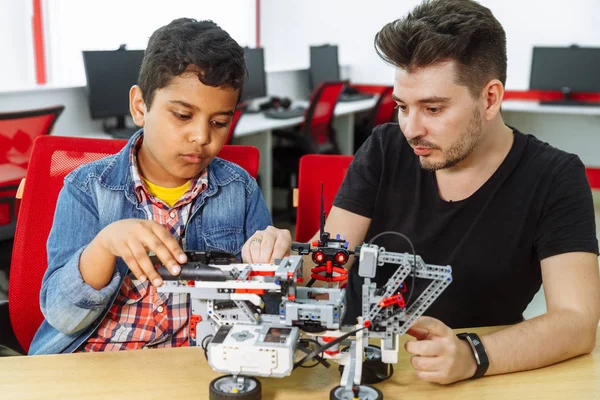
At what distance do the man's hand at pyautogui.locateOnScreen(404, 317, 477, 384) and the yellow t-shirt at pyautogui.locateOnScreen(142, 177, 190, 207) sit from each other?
2.19 ft

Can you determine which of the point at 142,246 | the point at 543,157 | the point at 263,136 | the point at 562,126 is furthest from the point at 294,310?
the point at 562,126

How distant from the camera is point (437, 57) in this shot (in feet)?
4.69

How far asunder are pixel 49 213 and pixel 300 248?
78 cm

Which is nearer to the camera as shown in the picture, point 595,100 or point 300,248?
point 300,248

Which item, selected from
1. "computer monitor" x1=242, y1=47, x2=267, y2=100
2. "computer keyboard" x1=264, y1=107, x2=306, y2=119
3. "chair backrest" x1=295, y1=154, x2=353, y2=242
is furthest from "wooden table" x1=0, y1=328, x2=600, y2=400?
"computer monitor" x1=242, y1=47, x2=267, y2=100

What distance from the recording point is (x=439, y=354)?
1.13 m

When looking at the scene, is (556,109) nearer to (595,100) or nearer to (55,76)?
(595,100)

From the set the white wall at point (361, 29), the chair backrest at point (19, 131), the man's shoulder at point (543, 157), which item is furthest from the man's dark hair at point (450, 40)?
the white wall at point (361, 29)

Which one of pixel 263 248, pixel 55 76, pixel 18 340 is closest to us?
pixel 263 248

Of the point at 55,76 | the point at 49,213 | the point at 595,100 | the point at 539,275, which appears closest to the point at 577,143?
the point at 595,100

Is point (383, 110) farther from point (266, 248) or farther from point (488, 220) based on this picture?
point (266, 248)

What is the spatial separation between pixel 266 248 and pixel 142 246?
0.79 feet

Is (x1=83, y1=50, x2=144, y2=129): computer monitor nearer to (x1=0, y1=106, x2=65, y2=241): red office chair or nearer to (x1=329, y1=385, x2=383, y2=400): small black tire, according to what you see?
(x1=0, y1=106, x2=65, y2=241): red office chair

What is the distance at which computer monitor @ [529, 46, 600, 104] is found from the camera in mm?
5938
